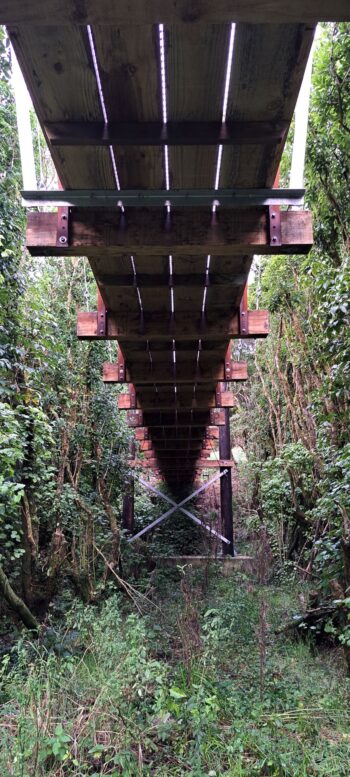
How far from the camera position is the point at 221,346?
4227 millimetres

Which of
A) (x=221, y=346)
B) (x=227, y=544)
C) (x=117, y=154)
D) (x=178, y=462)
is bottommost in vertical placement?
(x=227, y=544)

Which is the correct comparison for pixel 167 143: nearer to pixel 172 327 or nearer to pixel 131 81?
pixel 131 81

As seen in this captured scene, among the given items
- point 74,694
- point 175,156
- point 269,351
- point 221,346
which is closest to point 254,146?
point 175,156

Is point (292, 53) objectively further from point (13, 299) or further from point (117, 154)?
point (13, 299)

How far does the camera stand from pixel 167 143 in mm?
1967

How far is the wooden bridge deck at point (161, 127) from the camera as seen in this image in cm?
153

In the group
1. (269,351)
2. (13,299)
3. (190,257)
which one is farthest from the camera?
(269,351)

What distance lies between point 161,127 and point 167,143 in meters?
0.06

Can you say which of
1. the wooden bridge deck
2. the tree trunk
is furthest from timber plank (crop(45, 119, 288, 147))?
the tree trunk

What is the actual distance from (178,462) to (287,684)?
7.13 meters

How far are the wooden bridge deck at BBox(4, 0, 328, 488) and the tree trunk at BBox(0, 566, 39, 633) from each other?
243 centimetres

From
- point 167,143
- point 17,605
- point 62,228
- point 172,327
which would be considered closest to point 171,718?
point 17,605

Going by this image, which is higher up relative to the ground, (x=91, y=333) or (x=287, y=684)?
(x=91, y=333)

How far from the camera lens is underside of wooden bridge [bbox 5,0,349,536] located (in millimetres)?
1496
